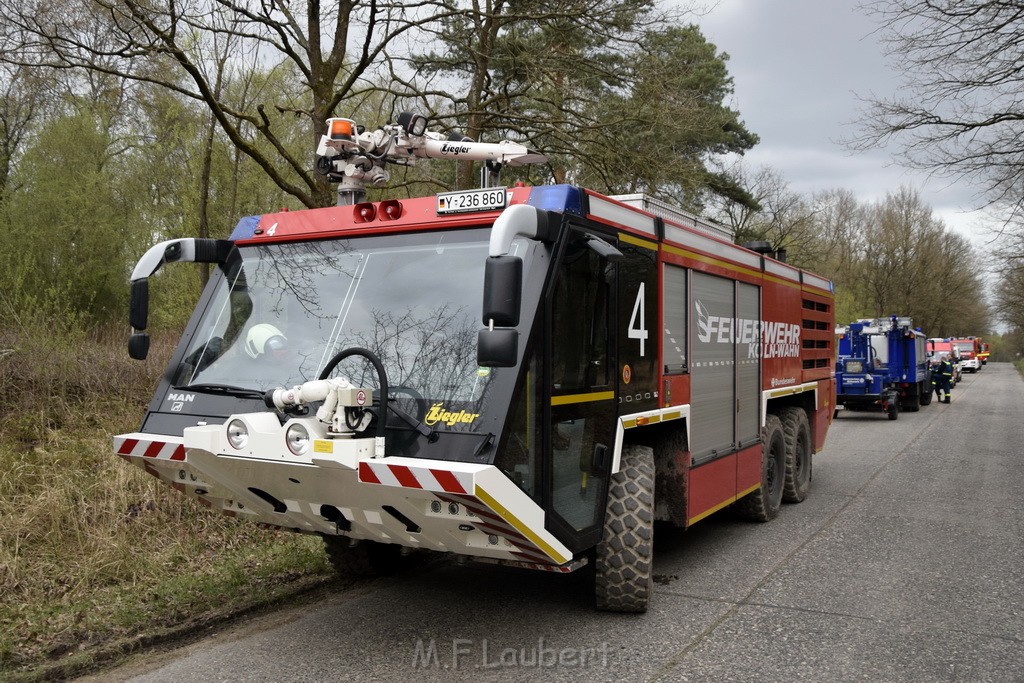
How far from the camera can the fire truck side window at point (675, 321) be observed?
5.56m

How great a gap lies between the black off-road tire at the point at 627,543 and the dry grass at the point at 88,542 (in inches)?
85.2

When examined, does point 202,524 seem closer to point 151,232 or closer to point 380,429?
point 380,429

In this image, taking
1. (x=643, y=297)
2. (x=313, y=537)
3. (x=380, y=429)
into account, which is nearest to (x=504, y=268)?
(x=380, y=429)

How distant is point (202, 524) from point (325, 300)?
10.0ft

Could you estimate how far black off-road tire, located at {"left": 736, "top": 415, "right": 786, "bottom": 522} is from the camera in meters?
7.78

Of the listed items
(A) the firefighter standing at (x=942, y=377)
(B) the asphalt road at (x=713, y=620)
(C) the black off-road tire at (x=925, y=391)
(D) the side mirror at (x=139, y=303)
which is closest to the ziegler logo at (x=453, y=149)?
(D) the side mirror at (x=139, y=303)

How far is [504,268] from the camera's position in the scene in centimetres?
348

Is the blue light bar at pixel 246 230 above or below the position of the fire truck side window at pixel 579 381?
above

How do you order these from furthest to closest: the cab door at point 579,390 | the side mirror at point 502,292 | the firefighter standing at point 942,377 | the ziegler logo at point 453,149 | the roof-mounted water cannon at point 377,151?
1. the firefighter standing at point 942,377
2. the ziegler logo at point 453,149
3. the roof-mounted water cannon at point 377,151
4. the cab door at point 579,390
5. the side mirror at point 502,292

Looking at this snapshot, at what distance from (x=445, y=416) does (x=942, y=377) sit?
28.3m

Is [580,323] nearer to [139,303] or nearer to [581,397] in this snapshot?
[581,397]

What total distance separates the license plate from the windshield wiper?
1371 mm

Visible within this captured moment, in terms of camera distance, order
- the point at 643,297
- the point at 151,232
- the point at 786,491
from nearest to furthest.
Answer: the point at 643,297 → the point at 786,491 → the point at 151,232

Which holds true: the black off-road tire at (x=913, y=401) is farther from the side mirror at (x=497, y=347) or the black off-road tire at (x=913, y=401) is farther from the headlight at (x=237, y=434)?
the headlight at (x=237, y=434)
